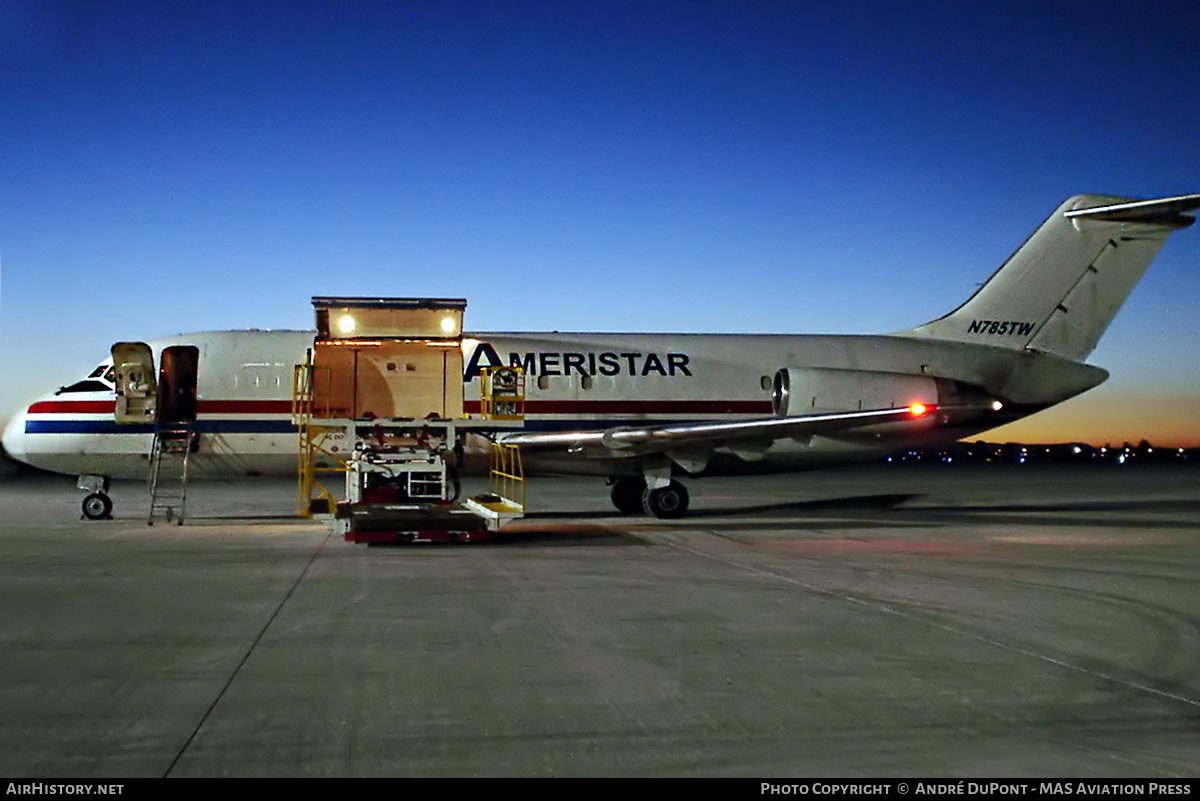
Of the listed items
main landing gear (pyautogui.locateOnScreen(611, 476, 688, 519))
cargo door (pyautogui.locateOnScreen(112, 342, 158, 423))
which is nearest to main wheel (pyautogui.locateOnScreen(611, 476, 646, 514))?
main landing gear (pyautogui.locateOnScreen(611, 476, 688, 519))

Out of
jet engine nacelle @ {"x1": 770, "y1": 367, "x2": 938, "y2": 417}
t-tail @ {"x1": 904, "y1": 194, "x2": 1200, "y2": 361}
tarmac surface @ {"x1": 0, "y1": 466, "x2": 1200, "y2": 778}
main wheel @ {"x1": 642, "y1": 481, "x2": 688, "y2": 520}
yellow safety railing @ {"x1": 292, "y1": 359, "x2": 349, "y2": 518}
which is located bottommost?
tarmac surface @ {"x1": 0, "y1": 466, "x2": 1200, "y2": 778}

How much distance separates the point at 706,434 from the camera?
62.3 feet

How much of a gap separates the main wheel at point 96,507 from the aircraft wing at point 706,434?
6906mm

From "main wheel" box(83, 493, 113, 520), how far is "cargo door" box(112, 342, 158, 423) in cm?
148

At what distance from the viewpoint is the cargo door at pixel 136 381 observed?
1895 centimetres

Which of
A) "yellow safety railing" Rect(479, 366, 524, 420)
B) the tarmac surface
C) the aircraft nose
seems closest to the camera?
the tarmac surface

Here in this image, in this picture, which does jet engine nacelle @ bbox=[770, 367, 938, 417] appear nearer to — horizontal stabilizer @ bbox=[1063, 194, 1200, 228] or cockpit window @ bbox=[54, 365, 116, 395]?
horizontal stabilizer @ bbox=[1063, 194, 1200, 228]

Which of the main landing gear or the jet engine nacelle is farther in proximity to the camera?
the jet engine nacelle

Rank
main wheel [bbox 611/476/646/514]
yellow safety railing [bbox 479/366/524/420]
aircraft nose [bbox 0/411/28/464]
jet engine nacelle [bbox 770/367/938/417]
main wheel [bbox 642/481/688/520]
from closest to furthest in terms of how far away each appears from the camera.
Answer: yellow safety railing [bbox 479/366/524/420] → aircraft nose [bbox 0/411/28/464] → main wheel [bbox 642/481/688/520] → jet engine nacelle [bbox 770/367/938/417] → main wheel [bbox 611/476/646/514]

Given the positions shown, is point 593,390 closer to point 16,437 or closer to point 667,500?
point 667,500

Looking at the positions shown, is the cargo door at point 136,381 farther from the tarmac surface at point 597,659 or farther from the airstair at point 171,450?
the tarmac surface at point 597,659

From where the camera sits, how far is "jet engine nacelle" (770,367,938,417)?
21.0m

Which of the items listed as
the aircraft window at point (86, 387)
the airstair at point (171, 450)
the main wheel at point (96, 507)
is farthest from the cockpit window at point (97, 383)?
the main wheel at point (96, 507)

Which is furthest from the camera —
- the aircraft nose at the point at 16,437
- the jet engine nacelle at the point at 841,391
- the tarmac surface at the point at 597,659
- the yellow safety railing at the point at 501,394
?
the jet engine nacelle at the point at 841,391
